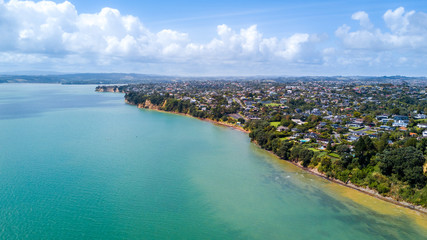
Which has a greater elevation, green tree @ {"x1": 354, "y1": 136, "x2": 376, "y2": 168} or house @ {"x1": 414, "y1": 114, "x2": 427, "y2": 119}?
house @ {"x1": 414, "y1": 114, "x2": 427, "y2": 119}

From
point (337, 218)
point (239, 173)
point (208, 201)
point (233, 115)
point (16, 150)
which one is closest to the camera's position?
point (337, 218)

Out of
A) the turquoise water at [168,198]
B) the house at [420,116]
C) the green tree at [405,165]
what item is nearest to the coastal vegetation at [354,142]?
the green tree at [405,165]

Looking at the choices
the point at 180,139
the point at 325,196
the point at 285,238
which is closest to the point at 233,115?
the point at 180,139

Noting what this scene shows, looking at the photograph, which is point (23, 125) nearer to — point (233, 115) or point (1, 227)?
point (1, 227)

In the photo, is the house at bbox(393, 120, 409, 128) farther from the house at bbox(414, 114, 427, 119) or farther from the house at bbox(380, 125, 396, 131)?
the house at bbox(414, 114, 427, 119)

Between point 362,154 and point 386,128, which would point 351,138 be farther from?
point 386,128

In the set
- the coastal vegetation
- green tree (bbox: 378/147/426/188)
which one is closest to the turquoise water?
the coastal vegetation

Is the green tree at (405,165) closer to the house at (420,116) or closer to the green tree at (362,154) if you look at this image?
the green tree at (362,154)

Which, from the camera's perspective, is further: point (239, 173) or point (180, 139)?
point (180, 139)

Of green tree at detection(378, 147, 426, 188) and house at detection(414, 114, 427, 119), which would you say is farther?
house at detection(414, 114, 427, 119)
